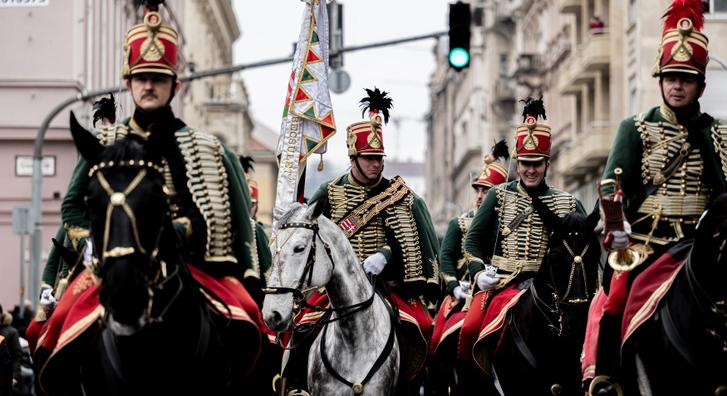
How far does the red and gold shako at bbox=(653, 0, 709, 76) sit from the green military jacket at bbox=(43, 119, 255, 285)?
116 inches

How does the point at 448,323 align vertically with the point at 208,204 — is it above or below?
below

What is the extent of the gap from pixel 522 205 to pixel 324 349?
2.89 metres

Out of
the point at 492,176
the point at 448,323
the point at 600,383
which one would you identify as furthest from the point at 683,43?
the point at 492,176

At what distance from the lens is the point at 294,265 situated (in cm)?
1280

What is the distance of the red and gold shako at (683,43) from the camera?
1138cm

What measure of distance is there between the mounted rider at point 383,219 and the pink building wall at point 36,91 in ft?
99.3

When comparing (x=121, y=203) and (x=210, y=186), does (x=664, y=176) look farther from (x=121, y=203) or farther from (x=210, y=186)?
(x=121, y=203)

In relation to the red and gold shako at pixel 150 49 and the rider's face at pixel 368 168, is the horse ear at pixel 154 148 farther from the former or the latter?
the rider's face at pixel 368 168

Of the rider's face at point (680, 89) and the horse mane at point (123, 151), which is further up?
the rider's face at point (680, 89)

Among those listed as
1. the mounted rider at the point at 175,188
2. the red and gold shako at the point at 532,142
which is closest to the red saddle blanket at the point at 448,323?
the red and gold shako at the point at 532,142

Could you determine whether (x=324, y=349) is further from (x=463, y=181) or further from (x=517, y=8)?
(x=463, y=181)

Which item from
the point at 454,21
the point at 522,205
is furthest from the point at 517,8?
the point at 522,205

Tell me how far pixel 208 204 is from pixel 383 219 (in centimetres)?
505

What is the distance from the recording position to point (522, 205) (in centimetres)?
1600
